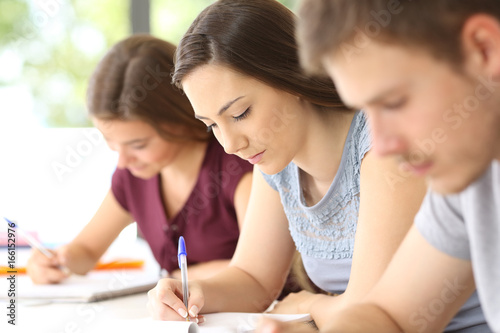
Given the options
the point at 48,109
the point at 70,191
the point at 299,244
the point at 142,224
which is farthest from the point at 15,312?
the point at 48,109

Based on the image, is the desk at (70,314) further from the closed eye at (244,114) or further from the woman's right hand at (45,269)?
the closed eye at (244,114)

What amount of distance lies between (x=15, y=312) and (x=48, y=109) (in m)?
2.32

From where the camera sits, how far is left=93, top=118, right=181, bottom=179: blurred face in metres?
1.72

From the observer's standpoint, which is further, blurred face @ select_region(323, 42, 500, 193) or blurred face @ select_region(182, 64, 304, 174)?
blurred face @ select_region(182, 64, 304, 174)

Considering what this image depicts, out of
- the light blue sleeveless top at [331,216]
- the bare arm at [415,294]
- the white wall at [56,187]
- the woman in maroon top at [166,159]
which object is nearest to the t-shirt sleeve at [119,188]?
the woman in maroon top at [166,159]

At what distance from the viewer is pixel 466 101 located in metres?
0.64

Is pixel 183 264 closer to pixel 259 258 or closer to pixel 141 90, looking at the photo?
pixel 259 258

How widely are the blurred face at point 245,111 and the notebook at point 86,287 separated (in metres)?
0.63

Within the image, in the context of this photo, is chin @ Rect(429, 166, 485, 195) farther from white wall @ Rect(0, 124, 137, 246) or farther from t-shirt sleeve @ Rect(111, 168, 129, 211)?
white wall @ Rect(0, 124, 137, 246)

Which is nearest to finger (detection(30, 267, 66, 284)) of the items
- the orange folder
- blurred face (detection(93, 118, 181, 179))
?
the orange folder

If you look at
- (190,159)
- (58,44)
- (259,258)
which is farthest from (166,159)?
(58,44)

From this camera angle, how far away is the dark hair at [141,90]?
1.70m

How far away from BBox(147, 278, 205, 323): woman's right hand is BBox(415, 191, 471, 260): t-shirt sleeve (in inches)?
20.9

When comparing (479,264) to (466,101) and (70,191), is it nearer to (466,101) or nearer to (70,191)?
(466,101)
